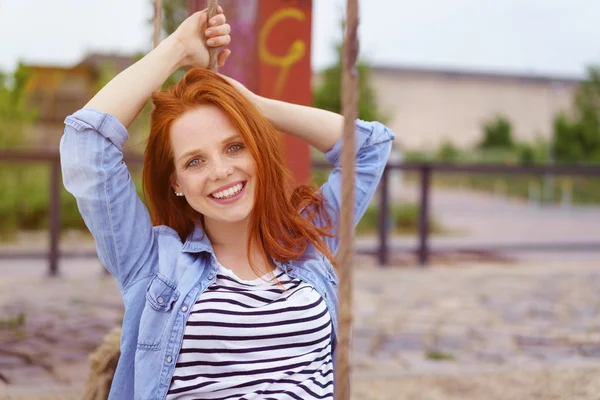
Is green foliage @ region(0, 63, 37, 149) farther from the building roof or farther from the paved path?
the building roof

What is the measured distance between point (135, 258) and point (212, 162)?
0.28 meters

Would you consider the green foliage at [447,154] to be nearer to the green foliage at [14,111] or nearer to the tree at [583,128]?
the tree at [583,128]

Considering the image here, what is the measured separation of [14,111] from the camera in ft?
34.1

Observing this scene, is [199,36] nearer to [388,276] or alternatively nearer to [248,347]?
[248,347]

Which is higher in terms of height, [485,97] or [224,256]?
[485,97]

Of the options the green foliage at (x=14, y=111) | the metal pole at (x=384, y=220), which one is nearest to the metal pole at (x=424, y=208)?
the metal pole at (x=384, y=220)

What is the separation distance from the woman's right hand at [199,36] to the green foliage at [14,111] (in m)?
9.08

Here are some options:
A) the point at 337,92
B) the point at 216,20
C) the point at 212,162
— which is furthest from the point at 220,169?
the point at 337,92

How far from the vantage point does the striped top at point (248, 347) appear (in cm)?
146

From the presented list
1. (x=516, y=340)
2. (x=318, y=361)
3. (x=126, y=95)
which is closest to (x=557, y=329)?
(x=516, y=340)

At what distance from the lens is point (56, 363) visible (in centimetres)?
330

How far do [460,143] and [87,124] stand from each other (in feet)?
98.3

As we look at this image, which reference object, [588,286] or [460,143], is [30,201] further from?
[460,143]

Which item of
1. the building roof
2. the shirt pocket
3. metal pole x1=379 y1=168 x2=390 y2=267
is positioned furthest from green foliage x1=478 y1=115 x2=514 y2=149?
the shirt pocket
